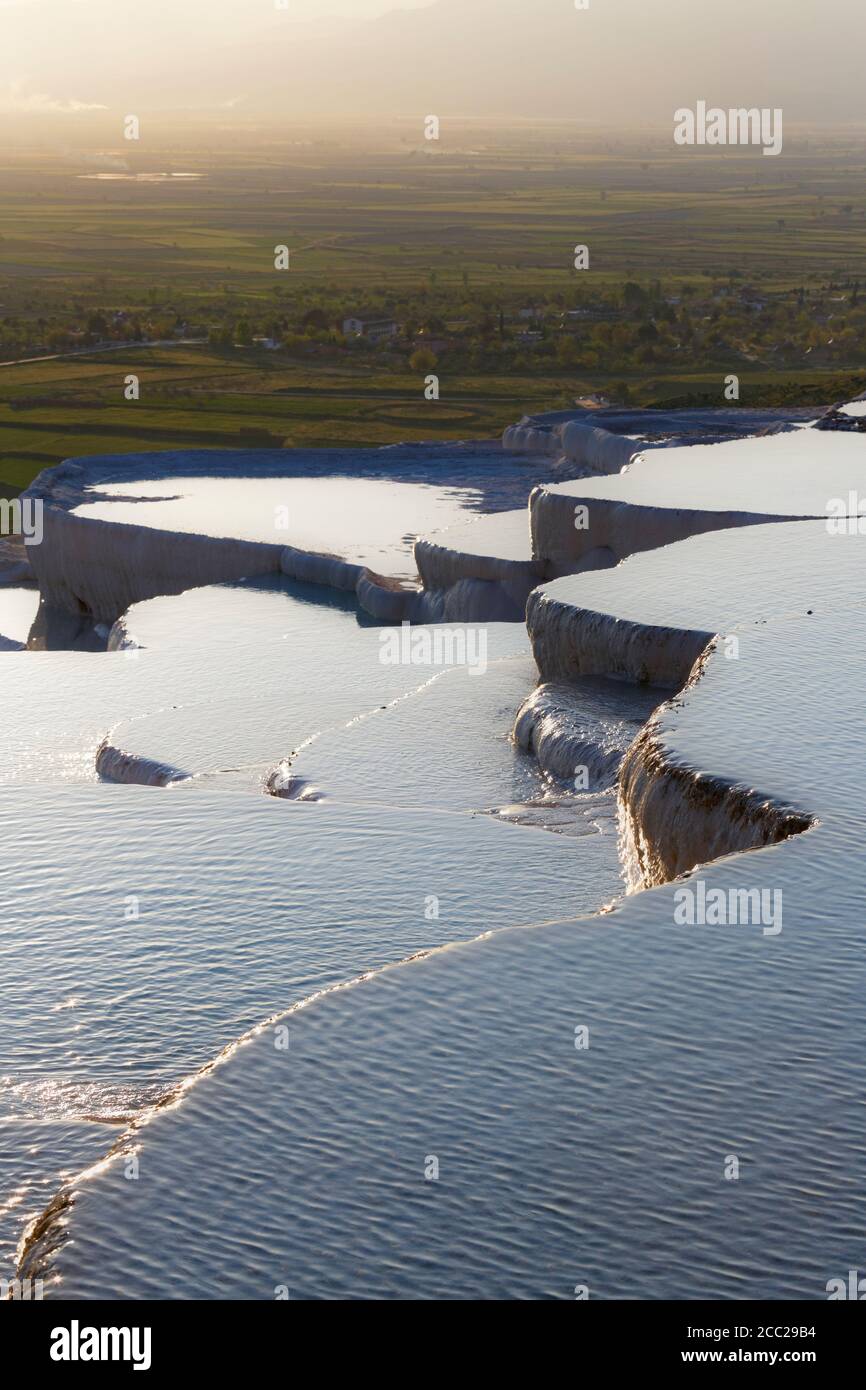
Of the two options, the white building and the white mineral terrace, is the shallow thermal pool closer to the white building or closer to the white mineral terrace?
the white mineral terrace

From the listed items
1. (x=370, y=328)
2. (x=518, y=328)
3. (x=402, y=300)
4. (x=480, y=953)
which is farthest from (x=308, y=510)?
(x=402, y=300)

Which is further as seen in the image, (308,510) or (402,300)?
(402,300)

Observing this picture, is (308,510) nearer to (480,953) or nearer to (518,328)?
(480,953)

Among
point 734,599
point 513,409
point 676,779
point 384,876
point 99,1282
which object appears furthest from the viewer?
point 513,409

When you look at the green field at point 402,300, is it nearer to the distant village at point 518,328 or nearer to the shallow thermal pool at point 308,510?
the distant village at point 518,328

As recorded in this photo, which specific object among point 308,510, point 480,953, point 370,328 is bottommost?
point 480,953

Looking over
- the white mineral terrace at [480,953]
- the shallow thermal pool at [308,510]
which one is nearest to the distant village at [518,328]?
the shallow thermal pool at [308,510]
